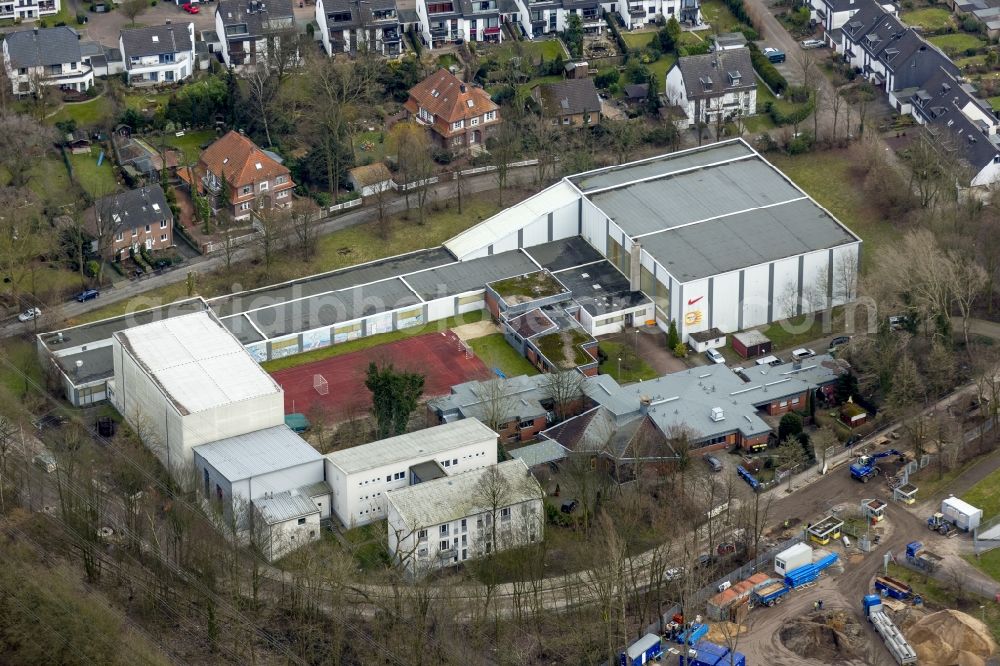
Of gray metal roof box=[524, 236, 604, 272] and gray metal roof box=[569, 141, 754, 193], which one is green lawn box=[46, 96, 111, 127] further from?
gray metal roof box=[569, 141, 754, 193]

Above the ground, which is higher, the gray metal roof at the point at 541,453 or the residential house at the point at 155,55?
the residential house at the point at 155,55

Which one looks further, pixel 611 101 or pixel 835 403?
pixel 611 101

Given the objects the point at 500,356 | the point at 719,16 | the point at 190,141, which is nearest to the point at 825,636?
the point at 500,356

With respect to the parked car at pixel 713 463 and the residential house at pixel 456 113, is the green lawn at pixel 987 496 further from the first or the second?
the residential house at pixel 456 113

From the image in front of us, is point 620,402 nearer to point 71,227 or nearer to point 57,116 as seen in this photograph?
point 71,227

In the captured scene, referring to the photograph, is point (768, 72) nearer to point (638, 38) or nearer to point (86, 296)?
point (638, 38)

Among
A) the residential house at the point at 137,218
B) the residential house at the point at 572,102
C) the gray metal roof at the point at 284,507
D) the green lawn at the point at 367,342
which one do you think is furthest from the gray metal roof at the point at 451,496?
the residential house at the point at 572,102

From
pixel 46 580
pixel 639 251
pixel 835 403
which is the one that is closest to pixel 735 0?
pixel 639 251
